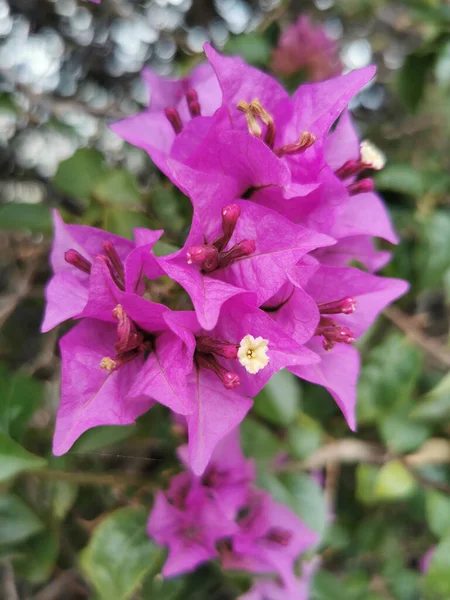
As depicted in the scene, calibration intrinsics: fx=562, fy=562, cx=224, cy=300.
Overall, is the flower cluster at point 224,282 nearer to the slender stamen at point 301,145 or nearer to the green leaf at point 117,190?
the slender stamen at point 301,145

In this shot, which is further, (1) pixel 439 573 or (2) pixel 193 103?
(1) pixel 439 573

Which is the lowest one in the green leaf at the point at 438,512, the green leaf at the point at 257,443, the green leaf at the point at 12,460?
the green leaf at the point at 438,512

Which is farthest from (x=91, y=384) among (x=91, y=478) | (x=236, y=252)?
(x=91, y=478)

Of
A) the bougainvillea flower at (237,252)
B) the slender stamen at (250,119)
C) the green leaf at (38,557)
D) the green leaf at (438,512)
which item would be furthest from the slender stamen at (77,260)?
the green leaf at (438,512)

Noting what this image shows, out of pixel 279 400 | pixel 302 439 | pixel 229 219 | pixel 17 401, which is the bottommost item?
pixel 302 439

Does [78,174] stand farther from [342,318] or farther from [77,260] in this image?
[342,318]

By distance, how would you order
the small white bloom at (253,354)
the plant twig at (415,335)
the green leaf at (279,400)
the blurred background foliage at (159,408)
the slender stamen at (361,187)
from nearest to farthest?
the small white bloom at (253,354)
the slender stamen at (361,187)
the blurred background foliage at (159,408)
the green leaf at (279,400)
the plant twig at (415,335)
